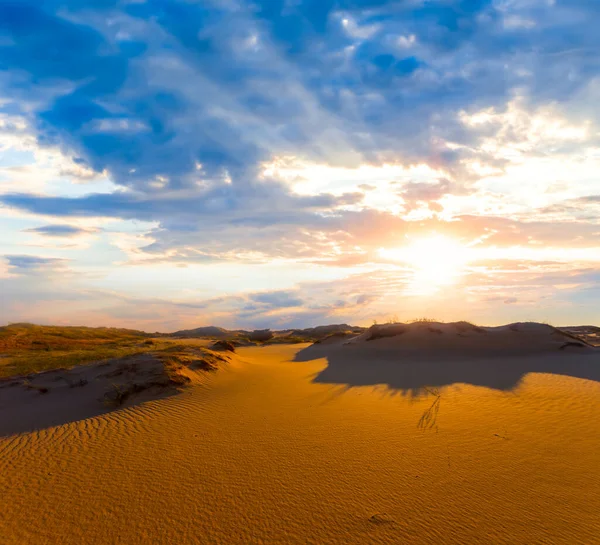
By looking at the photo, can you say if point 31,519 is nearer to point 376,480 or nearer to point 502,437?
point 376,480

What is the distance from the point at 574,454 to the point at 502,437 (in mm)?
1280

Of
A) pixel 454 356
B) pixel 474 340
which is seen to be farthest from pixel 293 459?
pixel 474 340

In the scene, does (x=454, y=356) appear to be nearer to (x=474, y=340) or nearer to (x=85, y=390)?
(x=474, y=340)

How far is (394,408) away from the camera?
34.4 feet

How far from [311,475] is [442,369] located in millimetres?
13479

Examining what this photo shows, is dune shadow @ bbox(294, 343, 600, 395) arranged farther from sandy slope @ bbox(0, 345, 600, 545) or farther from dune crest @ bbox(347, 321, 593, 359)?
sandy slope @ bbox(0, 345, 600, 545)

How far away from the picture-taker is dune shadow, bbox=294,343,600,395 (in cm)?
1453

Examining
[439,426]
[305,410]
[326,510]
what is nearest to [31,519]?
[326,510]

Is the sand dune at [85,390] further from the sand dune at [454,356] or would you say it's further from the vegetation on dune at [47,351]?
the sand dune at [454,356]

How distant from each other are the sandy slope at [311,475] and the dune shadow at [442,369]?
3.66m

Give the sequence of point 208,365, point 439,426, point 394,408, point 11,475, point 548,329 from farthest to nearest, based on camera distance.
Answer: point 548,329
point 208,365
point 394,408
point 439,426
point 11,475

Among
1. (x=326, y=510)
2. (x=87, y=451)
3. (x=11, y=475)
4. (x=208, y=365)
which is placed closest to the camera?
(x=326, y=510)

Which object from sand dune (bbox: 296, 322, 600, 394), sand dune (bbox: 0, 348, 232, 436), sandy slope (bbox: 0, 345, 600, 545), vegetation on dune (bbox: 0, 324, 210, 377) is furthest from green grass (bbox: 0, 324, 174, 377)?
sand dune (bbox: 296, 322, 600, 394)

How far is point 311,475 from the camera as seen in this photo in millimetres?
6277
